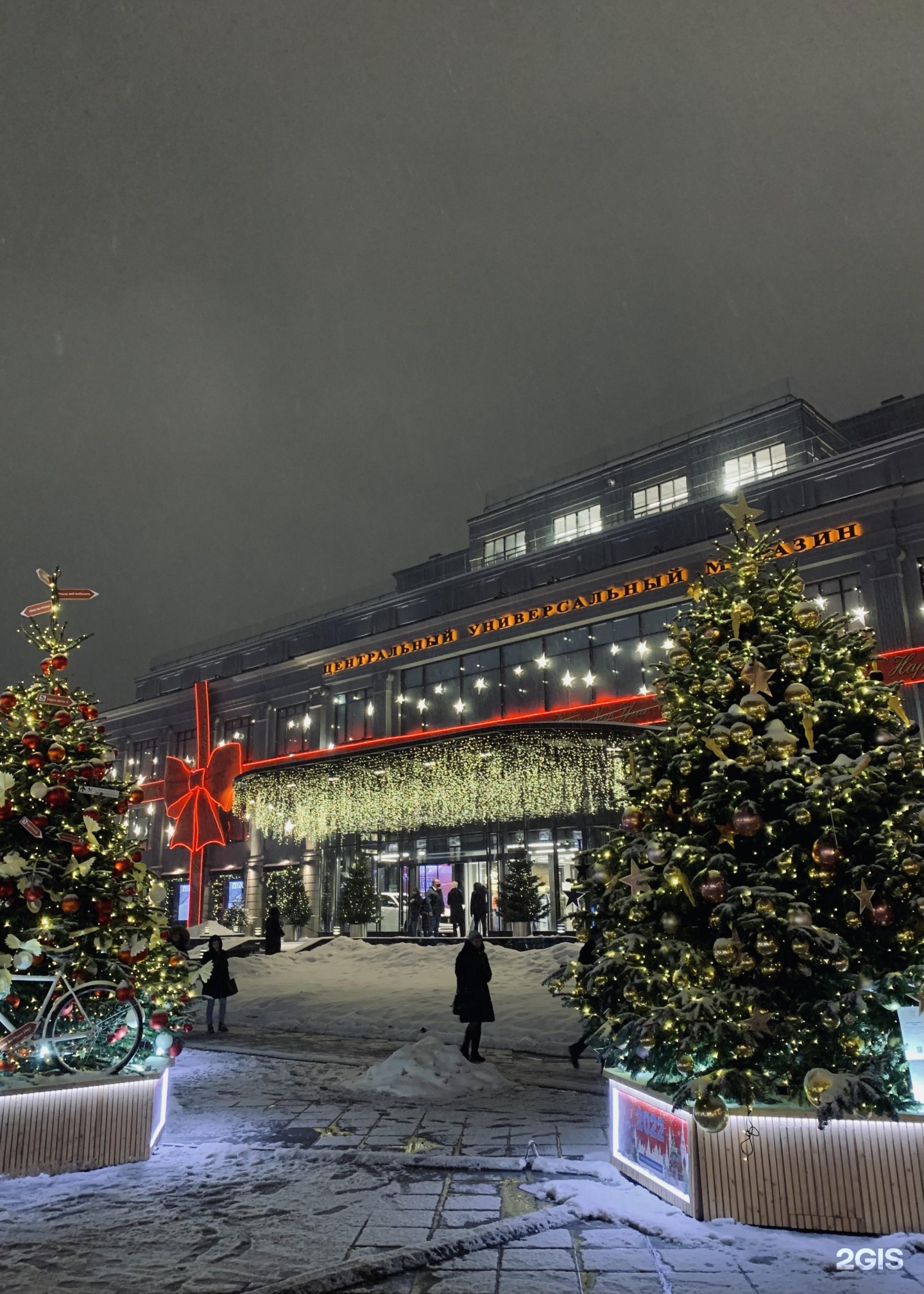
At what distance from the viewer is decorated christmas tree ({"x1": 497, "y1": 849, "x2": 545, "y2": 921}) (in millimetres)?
27719

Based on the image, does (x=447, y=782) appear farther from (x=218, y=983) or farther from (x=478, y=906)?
(x=218, y=983)

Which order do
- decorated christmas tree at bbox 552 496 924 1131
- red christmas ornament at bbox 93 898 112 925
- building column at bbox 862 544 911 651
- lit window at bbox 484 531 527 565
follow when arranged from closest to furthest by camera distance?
decorated christmas tree at bbox 552 496 924 1131
red christmas ornament at bbox 93 898 112 925
building column at bbox 862 544 911 651
lit window at bbox 484 531 527 565

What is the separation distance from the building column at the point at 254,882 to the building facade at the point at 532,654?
0.30ft

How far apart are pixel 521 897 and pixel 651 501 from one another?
17.7 meters

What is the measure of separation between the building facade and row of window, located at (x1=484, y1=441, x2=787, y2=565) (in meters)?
0.10

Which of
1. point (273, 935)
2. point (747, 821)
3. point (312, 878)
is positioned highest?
point (747, 821)

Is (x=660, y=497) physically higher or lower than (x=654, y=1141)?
higher

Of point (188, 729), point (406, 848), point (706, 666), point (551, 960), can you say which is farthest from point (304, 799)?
point (706, 666)

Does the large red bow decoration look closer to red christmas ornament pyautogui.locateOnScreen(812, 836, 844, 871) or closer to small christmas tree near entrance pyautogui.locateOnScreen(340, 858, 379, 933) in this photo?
small christmas tree near entrance pyautogui.locateOnScreen(340, 858, 379, 933)

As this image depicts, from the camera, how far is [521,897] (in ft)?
91.4

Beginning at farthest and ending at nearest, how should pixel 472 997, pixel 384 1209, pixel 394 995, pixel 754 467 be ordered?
pixel 754 467 → pixel 394 995 → pixel 472 997 → pixel 384 1209

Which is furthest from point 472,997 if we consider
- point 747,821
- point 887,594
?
point 887,594

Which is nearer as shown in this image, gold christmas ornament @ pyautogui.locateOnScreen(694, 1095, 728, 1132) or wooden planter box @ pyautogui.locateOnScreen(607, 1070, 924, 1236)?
wooden planter box @ pyautogui.locateOnScreen(607, 1070, 924, 1236)

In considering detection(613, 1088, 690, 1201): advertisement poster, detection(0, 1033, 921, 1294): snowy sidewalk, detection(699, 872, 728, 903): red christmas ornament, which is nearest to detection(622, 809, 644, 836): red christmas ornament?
detection(699, 872, 728, 903): red christmas ornament
